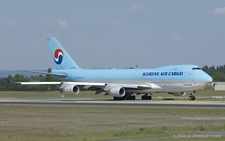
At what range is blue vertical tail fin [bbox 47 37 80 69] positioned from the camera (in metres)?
77.3

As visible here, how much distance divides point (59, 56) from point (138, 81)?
15.5 meters

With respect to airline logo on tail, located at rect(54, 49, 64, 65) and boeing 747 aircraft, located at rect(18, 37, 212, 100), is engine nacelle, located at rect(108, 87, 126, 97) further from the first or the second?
airline logo on tail, located at rect(54, 49, 64, 65)

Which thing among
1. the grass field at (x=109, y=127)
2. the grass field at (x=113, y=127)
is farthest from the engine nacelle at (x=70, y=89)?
the grass field at (x=109, y=127)

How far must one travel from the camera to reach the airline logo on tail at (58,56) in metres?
77.4

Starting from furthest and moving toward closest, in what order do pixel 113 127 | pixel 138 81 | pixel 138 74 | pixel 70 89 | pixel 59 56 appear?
pixel 59 56, pixel 138 74, pixel 138 81, pixel 70 89, pixel 113 127

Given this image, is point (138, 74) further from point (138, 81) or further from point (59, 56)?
point (59, 56)

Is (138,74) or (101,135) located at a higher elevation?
(138,74)

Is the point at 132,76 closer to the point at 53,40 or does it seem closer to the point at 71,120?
the point at 53,40

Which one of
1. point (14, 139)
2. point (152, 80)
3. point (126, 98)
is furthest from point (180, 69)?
point (14, 139)

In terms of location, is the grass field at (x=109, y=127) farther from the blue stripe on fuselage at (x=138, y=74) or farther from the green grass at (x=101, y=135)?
the blue stripe on fuselage at (x=138, y=74)

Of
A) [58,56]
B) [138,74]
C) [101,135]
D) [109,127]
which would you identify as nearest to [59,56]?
[58,56]

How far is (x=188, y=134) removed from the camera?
2383 cm

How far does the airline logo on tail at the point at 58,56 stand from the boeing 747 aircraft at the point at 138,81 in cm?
272

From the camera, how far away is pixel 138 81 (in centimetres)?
6725
